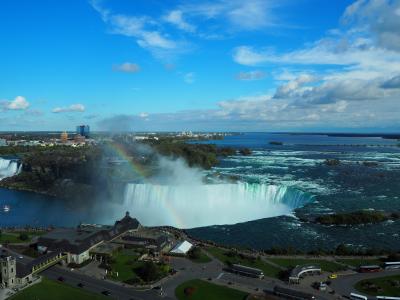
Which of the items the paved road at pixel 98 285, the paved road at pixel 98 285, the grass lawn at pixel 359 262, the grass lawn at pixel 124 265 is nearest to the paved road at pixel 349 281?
the grass lawn at pixel 359 262

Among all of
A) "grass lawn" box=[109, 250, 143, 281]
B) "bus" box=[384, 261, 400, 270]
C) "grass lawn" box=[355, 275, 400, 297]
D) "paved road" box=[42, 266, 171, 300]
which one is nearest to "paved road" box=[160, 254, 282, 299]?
"paved road" box=[42, 266, 171, 300]

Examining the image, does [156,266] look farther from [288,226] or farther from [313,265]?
[288,226]

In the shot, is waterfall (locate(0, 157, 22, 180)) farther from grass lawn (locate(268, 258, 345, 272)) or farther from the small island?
grass lawn (locate(268, 258, 345, 272))

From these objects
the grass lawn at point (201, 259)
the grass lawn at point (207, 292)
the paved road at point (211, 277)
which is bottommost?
the grass lawn at point (207, 292)

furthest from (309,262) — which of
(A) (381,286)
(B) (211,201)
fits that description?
(B) (211,201)

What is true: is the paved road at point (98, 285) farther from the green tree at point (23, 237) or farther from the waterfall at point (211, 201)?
the waterfall at point (211, 201)

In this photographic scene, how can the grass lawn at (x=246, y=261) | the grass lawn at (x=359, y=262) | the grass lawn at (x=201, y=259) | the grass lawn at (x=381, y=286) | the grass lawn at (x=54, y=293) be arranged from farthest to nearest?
the grass lawn at (x=201, y=259)
the grass lawn at (x=359, y=262)
the grass lawn at (x=246, y=261)
the grass lawn at (x=381, y=286)
the grass lawn at (x=54, y=293)

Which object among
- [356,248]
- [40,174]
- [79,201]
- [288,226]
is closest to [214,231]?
[288,226]
